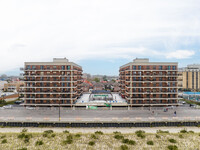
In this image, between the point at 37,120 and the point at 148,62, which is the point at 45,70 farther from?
the point at 148,62

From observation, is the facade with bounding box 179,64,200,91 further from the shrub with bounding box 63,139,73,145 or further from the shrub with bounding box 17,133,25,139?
the shrub with bounding box 17,133,25,139

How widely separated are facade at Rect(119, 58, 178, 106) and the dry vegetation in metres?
26.8

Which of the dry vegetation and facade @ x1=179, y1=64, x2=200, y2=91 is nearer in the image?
the dry vegetation

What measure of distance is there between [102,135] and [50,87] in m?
36.3

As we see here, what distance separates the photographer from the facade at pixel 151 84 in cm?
6303

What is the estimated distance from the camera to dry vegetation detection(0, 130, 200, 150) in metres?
31.0

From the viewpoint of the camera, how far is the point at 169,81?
63688 millimetres

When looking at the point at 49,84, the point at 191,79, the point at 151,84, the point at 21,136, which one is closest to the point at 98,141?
the point at 21,136

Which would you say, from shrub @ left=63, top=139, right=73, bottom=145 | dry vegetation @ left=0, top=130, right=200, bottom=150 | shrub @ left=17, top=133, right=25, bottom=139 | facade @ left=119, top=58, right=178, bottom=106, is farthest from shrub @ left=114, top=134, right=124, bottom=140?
facade @ left=119, top=58, right=178, bottom=106

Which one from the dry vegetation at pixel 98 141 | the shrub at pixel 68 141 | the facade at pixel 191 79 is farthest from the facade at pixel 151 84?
the facade at pixel 191 79

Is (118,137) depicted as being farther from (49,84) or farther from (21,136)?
(49,84)

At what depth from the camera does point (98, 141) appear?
109 ft

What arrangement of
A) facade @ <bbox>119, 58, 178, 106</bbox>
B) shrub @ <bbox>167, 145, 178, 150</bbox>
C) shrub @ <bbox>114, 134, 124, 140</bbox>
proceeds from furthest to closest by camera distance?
1. facade @ <bbox>119, 58, 178, 106</bbox>
2. shrub @ <bbox>114, 134, 124, 140</bbox>
3. shrub @ <bbox>167, 145, 178, 150</bbox>

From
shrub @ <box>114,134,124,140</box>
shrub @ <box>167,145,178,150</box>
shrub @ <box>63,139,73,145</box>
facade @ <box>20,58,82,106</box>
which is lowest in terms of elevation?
shrub @ <box>167,145,178,150</box>
